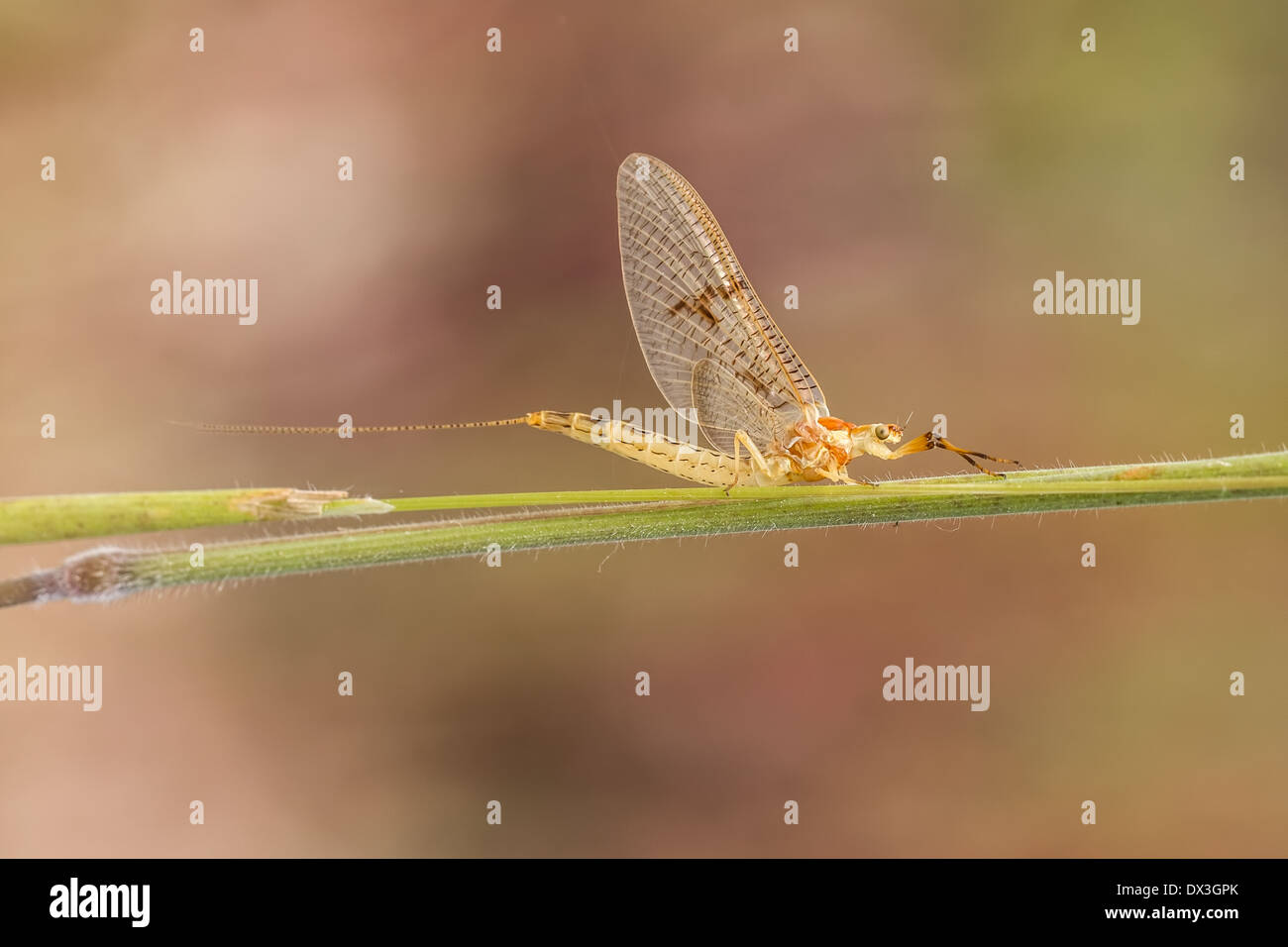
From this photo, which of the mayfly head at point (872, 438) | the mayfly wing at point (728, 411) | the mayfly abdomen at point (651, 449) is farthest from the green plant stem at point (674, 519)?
the mayfly wing at point (728, 411)

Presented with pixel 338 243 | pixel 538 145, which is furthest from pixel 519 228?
pixel 338 243

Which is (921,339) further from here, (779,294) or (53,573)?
(53,573)

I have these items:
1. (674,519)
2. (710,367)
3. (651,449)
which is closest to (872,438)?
(710,367)

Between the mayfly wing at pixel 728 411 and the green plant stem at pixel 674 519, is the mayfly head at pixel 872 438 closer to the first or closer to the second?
the mayfly wing at pixel 728 411

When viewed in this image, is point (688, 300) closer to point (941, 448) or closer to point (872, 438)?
point (872, 438)

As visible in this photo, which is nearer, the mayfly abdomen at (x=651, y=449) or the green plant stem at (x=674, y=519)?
the green plant stem at (x=674, y=519)
